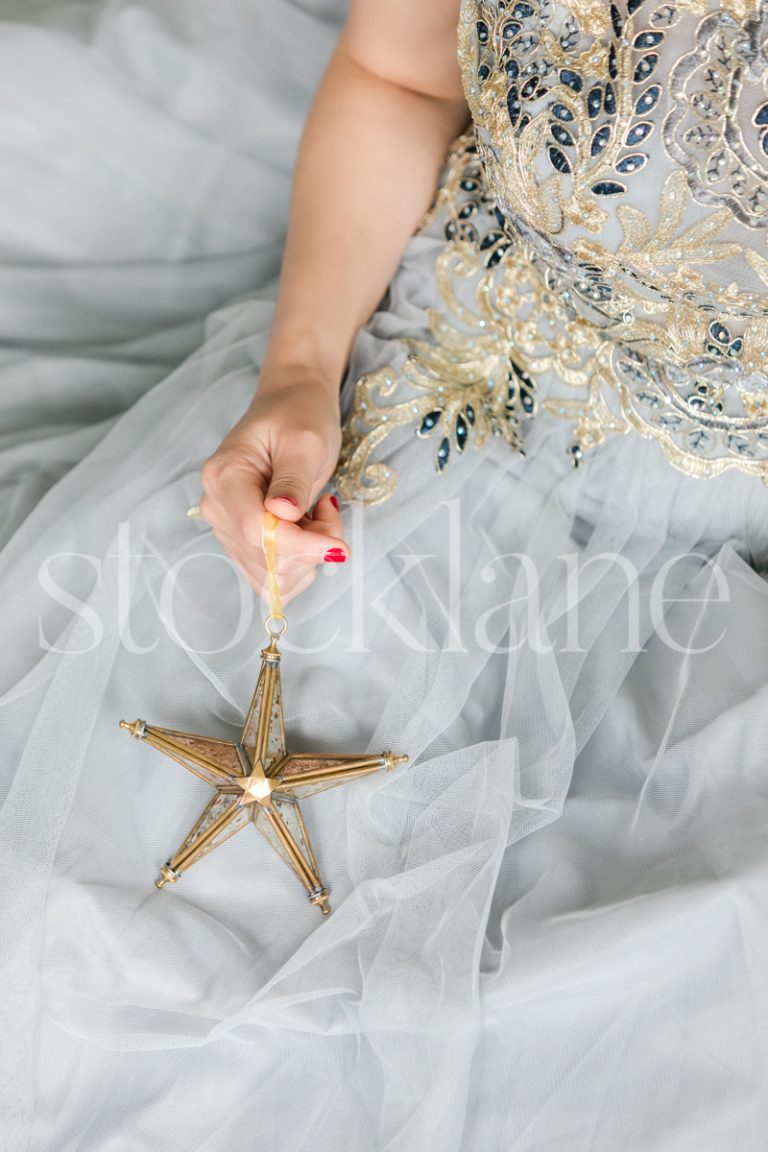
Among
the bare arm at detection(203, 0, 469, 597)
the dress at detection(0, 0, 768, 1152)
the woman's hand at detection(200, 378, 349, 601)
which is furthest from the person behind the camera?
the bare arm at detection(203, 0, 469, 597)

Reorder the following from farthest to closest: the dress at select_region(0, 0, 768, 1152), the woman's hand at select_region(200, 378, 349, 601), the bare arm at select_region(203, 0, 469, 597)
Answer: the bare arm at select_region(203, 0, 469, 597)
the woman's hand at select_region(200, 378, 349, 601)
the dress at select_region(0, 0, 768, 1152)

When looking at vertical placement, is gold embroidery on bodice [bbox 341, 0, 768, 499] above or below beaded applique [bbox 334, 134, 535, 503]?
above

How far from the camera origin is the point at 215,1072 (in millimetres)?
593

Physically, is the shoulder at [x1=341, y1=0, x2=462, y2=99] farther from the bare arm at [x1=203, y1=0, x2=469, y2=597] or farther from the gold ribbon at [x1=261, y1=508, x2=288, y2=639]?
the gold ribbon at [x1=261, y1=508, x2=288, y2=639]

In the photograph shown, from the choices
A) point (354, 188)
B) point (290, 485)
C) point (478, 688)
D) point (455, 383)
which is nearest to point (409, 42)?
point (354, 188)

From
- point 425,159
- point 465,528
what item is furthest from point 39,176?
point 465,528

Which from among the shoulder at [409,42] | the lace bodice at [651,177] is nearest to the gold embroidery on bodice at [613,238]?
the lace bodice at [651,177]

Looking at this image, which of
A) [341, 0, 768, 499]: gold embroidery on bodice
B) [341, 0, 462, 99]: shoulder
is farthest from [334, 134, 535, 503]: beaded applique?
[341, 0, 462, 99]: shoulder

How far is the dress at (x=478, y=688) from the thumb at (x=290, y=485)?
0.08 metres

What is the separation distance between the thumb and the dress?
0.08 meters

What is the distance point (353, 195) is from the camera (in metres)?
0.88

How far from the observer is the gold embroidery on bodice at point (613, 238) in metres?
0.62

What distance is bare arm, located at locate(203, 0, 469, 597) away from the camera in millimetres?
816

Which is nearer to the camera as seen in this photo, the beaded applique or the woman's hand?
the woman's hand
